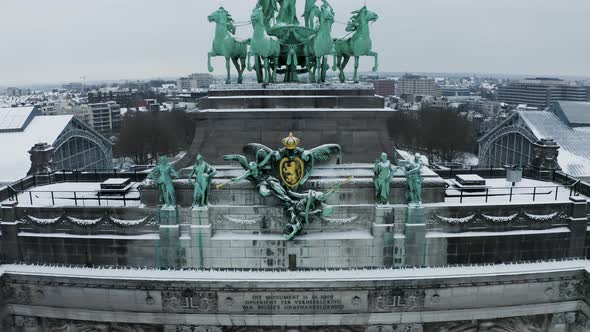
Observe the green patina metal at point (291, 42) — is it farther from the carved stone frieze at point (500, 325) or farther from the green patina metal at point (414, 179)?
the carved stone frieze at point (500, 325)

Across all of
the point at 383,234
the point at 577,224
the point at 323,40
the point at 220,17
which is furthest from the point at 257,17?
the point at 577,224

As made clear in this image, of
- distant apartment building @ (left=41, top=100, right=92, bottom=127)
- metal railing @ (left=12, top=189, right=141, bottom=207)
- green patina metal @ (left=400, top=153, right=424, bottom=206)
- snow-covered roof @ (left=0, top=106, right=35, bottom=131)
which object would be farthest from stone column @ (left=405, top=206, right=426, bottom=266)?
distant apartment building @ (left=41, top=100, right=92, bottom=127)

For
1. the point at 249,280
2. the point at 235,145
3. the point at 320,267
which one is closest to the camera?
the point at 249,280

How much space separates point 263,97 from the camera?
22062 millimetres

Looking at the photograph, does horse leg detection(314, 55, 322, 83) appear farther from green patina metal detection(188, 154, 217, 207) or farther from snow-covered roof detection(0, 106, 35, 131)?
snow-covered roof detection(0, 106, 35, 131)

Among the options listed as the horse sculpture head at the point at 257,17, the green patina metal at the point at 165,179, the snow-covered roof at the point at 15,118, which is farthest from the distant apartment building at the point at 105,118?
the green patina metal at the point at 165,179

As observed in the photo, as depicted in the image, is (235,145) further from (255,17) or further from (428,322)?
(428,322)

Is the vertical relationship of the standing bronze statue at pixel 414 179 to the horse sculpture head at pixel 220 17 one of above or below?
below

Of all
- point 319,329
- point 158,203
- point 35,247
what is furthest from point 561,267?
point 35,247

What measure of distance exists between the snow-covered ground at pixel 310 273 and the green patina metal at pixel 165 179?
3264 mm

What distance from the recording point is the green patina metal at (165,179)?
19297 mm

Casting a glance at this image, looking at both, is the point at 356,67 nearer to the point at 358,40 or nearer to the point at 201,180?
the point at 358,40

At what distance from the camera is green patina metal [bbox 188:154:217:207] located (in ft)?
63.5

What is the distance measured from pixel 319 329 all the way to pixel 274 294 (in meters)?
2.85
